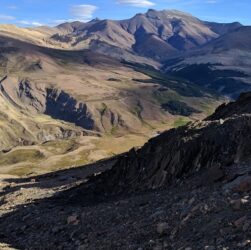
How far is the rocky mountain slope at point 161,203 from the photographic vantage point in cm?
2491

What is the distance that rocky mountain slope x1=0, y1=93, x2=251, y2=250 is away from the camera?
24906 millimetres

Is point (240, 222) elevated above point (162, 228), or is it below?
above

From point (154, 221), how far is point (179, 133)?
1383 cm

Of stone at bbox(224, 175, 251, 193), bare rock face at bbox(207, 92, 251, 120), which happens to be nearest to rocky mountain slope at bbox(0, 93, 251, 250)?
stone at bbox(224, 175, 251, 193)

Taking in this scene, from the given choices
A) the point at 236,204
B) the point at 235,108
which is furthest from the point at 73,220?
the point at 235,108

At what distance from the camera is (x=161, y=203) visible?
103ft

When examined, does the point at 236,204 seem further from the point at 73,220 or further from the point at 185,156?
the point at 73,220

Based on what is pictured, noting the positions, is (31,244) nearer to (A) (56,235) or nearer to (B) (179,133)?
(A) (56,235)

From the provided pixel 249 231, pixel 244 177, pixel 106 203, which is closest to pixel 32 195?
A: pixel 106 203

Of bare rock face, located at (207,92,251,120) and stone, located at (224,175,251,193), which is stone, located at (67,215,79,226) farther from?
bare rock face, located at (207,92,251,120)

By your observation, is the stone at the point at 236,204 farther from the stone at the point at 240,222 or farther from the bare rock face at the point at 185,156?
the bare rock face at the point at 185,156

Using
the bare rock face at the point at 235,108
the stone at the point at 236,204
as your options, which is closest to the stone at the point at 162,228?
the stone at the point at 236,204

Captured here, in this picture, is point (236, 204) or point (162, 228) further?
point (162, 228)

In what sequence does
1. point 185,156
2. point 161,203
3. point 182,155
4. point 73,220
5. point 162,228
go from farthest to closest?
point 182,155
point 185,156
point 73,220
point 161,203
point 162,228
